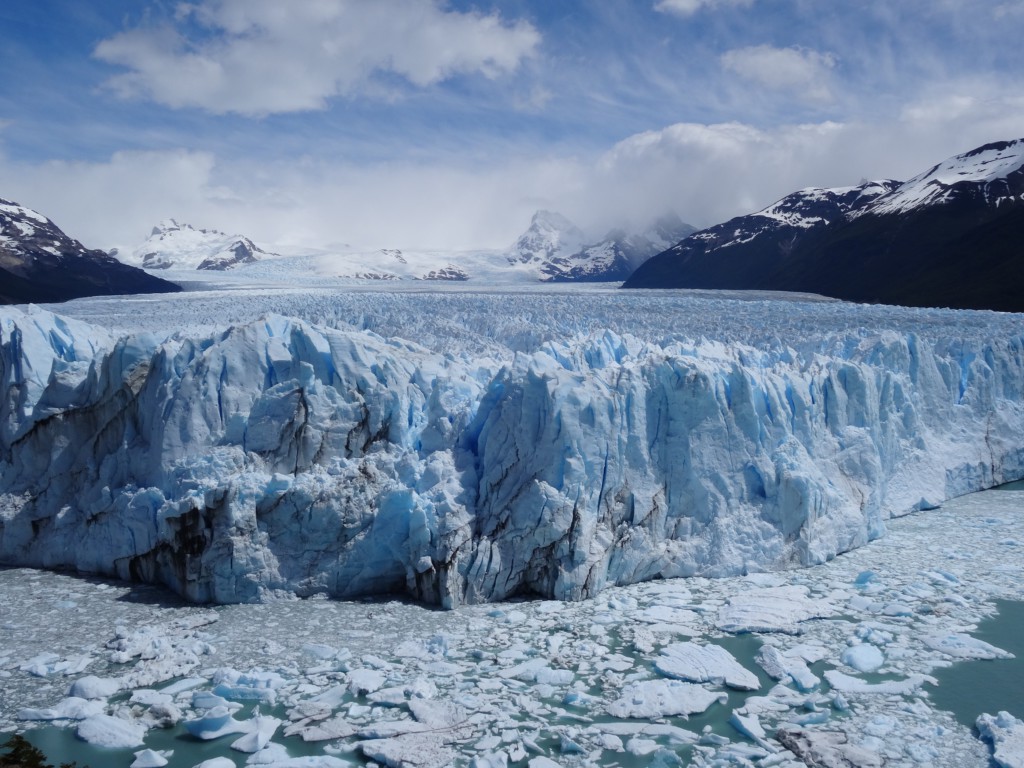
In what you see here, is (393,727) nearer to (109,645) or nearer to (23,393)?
(109,645)

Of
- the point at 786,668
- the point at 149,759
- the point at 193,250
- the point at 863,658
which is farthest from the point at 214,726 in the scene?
the point at 193,250

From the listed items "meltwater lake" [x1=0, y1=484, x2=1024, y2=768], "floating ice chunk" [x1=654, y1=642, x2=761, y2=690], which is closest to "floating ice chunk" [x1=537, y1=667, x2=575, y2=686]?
"meltwater lake" [x1=0, y1=484, x2=1024, y2=768]

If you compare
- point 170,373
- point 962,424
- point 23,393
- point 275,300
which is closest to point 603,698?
point 170,373

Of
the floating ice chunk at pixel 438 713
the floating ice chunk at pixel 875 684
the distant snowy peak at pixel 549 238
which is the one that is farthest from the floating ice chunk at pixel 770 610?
the distant snowy peak at pixel 549 238

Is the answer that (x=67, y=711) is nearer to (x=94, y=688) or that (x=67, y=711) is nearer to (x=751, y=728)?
(x=94, y=688)

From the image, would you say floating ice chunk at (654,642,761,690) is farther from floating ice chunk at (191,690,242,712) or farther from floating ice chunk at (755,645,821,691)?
floating ice chunk at (191,690,242,712)
